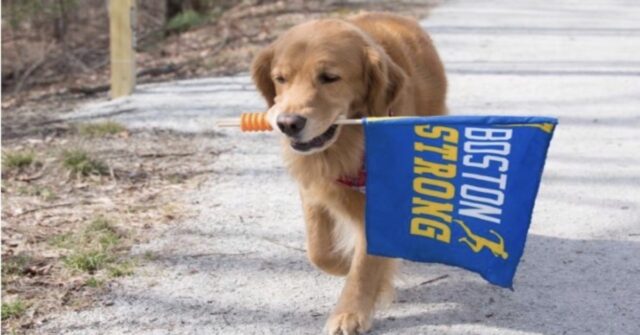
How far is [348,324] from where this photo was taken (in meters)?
3.08

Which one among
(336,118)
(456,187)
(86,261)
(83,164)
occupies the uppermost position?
(336,118)

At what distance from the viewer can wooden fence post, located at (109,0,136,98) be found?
771cm

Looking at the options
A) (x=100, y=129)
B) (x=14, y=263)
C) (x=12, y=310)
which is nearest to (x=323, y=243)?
(x=12, y=310)

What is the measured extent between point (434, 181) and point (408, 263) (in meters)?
0.99

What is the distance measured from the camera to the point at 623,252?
3852 millimetres

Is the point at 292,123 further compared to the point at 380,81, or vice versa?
the point at 380,81

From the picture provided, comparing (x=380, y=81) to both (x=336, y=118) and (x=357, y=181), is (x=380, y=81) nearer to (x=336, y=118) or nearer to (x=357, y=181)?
(x=336, y=118)

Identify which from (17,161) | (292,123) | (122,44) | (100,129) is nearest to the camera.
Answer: (292,123)

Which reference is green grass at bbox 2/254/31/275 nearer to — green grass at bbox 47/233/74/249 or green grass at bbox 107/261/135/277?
green grass at bbox 47/233/74/249

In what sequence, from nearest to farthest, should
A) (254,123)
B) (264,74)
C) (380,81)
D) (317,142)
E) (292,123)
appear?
(292,123), (317,142), (380,81), (254,123), (264,74)

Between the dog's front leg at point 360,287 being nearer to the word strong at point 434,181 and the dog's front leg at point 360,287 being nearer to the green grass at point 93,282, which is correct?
the word strong at point 434,181

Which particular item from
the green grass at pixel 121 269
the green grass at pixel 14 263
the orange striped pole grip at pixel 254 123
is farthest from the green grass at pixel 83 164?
the orange striped pole grip at pixel 254 123

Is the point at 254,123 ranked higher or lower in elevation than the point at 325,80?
lower

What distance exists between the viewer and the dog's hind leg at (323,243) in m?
3.49
